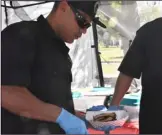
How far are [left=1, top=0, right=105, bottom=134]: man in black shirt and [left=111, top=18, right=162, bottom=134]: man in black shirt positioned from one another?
460mm

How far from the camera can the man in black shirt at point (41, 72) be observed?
120cm

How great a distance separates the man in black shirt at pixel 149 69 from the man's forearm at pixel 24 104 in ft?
2.57

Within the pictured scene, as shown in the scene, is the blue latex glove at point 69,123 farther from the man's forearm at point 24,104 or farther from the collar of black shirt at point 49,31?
the collar of black shirt at point 49,31

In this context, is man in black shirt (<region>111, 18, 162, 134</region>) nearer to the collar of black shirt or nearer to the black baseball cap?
the black baseball cap

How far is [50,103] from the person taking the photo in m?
1.34

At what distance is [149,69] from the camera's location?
6.19ft

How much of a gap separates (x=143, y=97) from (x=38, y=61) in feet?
2.66

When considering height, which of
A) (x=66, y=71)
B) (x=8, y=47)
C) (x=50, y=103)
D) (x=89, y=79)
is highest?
(x=8, y=47)

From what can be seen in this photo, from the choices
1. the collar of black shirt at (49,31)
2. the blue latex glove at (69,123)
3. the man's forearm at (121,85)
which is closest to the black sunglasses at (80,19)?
the collar of black shirt at (49,31)

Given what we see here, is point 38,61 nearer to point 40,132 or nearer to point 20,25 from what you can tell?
point 20,25

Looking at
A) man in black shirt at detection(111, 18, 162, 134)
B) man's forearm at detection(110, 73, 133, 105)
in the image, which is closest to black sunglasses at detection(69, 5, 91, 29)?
man in black shirt at detection(111, 18, 162, 134)

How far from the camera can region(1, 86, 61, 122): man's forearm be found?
118 centimetres

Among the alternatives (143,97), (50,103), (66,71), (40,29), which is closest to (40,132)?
(50,103)

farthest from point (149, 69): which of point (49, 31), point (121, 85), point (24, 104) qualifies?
point (24, 104)
